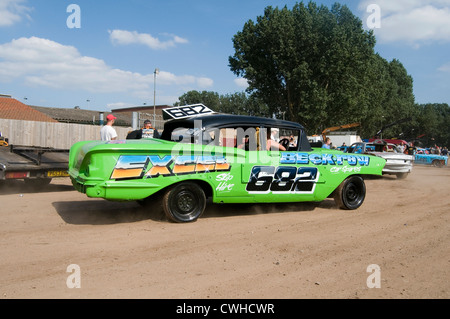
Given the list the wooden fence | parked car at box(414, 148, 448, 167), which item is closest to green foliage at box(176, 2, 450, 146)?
parked car at box(414, 148, 448, 167)

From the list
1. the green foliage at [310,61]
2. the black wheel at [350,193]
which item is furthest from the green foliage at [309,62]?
the black wheel at [350,193]

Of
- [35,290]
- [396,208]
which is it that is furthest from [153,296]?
[396,208]

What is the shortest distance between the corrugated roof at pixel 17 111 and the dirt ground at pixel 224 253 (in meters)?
31.2

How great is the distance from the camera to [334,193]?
6.75 m

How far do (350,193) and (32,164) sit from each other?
703cm

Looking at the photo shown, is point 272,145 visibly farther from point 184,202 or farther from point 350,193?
point 350,193

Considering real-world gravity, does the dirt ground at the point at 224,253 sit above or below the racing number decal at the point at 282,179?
below

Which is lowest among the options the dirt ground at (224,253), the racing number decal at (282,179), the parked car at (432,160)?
the dirt ground at (224,253)

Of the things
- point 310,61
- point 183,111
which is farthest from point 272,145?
point 310,61

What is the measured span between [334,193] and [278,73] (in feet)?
82.4

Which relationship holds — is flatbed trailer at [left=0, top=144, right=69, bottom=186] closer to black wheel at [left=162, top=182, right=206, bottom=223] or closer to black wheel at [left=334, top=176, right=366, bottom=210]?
black wheel at [left=162, top=182, right=206, bottom=223]

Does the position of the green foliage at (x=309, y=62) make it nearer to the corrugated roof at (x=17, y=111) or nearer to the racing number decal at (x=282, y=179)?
the corrugated roof at (x=17, y=111)

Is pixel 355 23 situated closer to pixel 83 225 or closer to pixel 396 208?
pixel 396 208

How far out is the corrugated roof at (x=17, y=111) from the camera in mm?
33594
